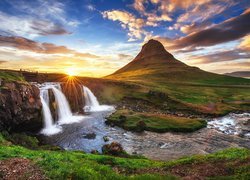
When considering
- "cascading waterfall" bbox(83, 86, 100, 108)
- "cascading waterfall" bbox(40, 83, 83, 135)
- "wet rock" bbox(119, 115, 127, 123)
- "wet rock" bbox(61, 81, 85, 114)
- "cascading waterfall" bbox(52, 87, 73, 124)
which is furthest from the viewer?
"cascading waterfall" bbox(83, 86, 100, 108)

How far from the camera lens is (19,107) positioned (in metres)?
43.0

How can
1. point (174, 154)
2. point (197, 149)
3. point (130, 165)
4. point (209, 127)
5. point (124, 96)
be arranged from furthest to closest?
point (124, 96) → point (209, 127) → point (197, 149) → point (174, 154) → point (130, 165)

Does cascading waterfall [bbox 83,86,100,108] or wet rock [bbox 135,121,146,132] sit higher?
cascading waterfall [bbox 83,86,100,108]

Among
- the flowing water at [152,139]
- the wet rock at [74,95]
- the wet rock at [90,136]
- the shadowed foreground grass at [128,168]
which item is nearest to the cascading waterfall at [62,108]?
the flowing water at [152,139]

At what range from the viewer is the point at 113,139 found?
1702 inches

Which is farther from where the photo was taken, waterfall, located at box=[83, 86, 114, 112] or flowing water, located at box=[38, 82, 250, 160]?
waterfall, located at box=[83, 86, 114, 112]

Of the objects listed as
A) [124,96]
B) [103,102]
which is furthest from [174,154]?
[124,96]

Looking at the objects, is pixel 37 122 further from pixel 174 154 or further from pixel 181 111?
pixel 181 111

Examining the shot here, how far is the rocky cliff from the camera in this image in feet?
130

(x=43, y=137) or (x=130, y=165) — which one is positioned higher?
(x=130, y=165)

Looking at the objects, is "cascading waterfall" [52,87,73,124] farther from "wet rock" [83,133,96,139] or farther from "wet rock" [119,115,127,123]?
"wet rock" [119,115,127,123]

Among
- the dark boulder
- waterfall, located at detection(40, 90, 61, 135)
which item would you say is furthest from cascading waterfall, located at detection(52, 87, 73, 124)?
the dark boulder

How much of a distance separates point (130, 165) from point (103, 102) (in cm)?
6708

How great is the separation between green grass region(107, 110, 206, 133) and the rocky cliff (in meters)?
17.2
